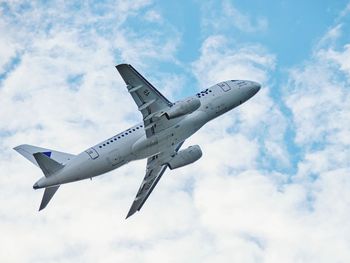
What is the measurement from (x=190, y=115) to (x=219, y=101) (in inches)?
182

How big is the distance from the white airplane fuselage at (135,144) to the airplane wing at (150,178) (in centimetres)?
467

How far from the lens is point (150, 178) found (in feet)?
219

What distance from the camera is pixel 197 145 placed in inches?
2606

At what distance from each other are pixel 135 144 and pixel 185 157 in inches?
374

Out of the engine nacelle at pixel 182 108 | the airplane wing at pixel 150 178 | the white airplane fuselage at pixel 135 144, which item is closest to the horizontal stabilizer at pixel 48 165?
the white airplane fuselage at pixel 135 144

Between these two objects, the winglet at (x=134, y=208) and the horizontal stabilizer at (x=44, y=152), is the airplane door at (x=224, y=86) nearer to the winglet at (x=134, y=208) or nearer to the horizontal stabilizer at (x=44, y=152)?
the winglet at (x=134, y=208)

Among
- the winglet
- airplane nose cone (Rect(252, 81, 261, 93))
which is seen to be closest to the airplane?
airplane nose cone (Rect(252, 81, 261, 93))

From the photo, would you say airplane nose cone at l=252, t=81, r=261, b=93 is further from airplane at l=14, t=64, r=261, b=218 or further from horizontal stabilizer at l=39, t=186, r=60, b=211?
horizontal stabilizer at l=39, t=186, r=60, b=211

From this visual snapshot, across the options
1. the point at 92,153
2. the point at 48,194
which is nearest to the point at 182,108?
the point at 92,153

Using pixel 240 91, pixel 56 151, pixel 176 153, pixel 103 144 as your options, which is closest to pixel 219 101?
pixel 240 91

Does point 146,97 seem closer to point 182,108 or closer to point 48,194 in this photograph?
point 182,108

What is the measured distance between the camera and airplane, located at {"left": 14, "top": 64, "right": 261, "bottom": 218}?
5481 centimetres

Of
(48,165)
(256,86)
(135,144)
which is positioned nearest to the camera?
(48,165)

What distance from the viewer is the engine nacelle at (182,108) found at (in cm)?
5572
